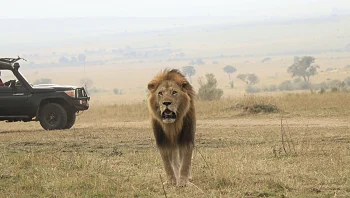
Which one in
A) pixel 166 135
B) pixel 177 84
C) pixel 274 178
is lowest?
pixel 274 178

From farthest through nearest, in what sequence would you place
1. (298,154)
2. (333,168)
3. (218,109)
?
(218,109) < (298,154) < (333,168)

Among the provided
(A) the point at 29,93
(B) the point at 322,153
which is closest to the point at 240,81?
(A) the point at 29,93

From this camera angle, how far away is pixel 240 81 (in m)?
99.3

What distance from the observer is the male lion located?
8.79m

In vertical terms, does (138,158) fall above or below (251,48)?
below

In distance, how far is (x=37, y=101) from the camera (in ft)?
60.1

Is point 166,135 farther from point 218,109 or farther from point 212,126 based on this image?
point 218,109

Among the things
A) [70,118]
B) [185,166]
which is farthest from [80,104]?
[185,166]

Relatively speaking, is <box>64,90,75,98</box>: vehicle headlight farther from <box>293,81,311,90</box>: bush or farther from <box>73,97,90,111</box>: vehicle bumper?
<box>293,81,311,90</box>: bush

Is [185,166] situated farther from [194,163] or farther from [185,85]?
[194,163]

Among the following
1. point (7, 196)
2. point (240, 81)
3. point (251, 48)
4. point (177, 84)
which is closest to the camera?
point (7, 196)

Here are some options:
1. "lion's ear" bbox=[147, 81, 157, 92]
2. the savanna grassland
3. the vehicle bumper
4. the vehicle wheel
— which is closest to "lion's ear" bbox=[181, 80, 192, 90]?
"lion's ear" bbox=[147, 81, 157, 92]

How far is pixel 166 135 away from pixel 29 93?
9.92 metres

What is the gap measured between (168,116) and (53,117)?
10271mm
